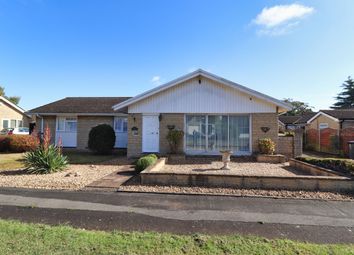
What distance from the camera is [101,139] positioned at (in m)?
16.4

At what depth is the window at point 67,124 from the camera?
19797mm

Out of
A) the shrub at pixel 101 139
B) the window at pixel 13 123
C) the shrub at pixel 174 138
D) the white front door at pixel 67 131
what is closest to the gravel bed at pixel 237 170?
the shrub at pixel 174 138

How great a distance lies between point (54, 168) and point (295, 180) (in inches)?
361

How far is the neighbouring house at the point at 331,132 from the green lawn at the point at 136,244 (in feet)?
57.1

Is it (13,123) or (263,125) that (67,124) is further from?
(13,123)

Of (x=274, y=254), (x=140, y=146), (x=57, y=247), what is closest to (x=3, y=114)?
(x=140, y=146)

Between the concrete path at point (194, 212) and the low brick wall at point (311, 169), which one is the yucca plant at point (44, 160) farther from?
the low brick wall at point (311, 169)

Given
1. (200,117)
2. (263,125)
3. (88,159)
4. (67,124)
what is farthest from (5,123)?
(263,125)

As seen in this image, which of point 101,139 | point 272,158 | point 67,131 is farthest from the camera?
point 67,131

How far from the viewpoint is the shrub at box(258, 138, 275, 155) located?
1367 centimetres

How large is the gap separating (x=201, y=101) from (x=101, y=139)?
702cm

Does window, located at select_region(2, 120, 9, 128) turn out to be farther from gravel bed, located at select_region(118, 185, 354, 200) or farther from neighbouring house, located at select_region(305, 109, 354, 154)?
neighbouring house, located at select_region(305, 109, 354, 154)

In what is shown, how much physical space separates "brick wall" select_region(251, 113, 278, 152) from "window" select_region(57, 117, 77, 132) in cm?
1355

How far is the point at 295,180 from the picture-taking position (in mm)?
7562
